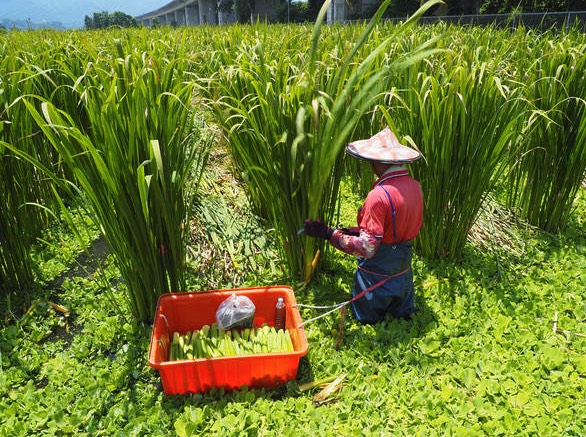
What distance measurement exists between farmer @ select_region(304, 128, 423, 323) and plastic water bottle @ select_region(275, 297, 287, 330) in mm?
327

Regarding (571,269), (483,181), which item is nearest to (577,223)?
(571,269)

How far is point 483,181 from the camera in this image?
2.29 meters

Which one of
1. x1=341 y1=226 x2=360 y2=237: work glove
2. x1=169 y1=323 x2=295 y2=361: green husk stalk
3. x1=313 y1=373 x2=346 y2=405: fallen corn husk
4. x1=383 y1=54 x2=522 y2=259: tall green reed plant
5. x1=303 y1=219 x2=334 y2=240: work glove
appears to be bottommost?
x1=313 y1=373 x2=346 y2=405: fallen corn husk

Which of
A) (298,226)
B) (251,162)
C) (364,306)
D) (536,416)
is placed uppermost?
(251,162)

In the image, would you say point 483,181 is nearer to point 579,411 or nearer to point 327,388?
point 579,411

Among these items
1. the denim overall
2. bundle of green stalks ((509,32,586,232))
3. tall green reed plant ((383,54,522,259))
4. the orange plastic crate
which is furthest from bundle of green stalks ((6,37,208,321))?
bundle of green stalks ((509,32,586,232))

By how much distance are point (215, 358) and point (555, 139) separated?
2296mm

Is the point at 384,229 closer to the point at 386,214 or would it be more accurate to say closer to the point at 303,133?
the point at 386,214

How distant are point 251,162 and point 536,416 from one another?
5.21ft

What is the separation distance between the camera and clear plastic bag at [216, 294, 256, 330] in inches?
72.0

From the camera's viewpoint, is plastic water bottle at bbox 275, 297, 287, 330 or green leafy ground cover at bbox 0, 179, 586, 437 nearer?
green leafy ground cover at bbox 0, 179, 586, 437

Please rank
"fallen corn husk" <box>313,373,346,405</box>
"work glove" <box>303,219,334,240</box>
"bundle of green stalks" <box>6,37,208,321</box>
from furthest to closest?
1. "work glove" <box>303,219,334,240</box>
2. "fallen corn husk" <box>313,373,346,405</box>
3. "bundle of green stalks" <box>6,37,208,321</box>

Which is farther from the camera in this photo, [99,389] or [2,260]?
[2,260]

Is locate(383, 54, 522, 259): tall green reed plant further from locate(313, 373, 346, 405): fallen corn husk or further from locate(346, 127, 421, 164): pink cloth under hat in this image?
locate(313, 373, 346, 405): fallen corn husk
